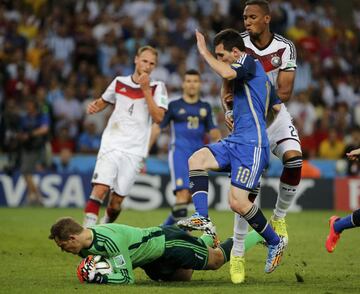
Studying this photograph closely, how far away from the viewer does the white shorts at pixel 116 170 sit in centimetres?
1287

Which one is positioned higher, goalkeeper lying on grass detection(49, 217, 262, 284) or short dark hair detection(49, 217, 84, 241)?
short dark hair detection(49, 217, 84, 241)

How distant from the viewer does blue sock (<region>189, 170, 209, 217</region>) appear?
9.54 meters

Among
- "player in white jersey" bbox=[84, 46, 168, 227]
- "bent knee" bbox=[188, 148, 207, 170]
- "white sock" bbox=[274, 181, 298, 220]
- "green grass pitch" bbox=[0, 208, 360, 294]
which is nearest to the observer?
"green grass pitch" bbox=[0, 208, 360, 294]

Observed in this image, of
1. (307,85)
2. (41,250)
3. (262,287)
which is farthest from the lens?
(307,85)

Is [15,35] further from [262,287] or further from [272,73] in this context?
[262,287]

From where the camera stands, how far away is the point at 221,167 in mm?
9461

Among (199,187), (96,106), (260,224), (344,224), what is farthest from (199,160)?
(96,106)

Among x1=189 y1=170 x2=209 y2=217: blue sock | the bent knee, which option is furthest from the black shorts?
the bent knee

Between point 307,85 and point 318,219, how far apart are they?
692cm


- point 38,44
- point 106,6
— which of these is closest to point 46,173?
point 38,44

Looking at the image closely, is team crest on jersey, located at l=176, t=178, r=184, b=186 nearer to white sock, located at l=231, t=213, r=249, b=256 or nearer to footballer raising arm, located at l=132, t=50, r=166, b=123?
footballer raising arm, located at l=132, t=50, r=166, b=123

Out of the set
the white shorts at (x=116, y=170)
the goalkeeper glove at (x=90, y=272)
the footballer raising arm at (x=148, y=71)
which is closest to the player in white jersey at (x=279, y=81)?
the goalkeeper glove at (x=90, y=272)

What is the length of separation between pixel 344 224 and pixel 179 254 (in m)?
2.47

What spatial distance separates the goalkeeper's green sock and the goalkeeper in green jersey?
0.75m
